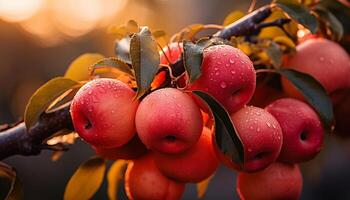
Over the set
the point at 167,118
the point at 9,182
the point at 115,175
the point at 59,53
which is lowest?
the point at 59,53

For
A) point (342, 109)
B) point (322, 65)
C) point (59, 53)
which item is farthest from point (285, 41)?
point (59, 53)

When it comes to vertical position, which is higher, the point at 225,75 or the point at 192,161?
the point at 225,75

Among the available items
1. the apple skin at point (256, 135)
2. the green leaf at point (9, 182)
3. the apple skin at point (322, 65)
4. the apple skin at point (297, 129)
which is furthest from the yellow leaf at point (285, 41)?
the green leaf at point (9, 182)

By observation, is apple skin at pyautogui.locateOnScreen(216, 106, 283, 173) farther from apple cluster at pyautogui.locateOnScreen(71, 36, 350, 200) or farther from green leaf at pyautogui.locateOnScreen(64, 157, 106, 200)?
green leaf at pyautogui.locateOnScreen(64, 157, 106, 200)

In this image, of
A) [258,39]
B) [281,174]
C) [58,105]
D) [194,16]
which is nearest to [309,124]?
[281,174]

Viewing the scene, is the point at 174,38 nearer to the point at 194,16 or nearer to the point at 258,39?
the point at 258,39

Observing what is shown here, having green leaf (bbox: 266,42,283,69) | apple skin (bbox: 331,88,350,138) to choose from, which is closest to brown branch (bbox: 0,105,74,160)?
green leaf (bbox: 266,42,283,69)

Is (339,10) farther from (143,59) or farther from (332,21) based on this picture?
(143,59)
